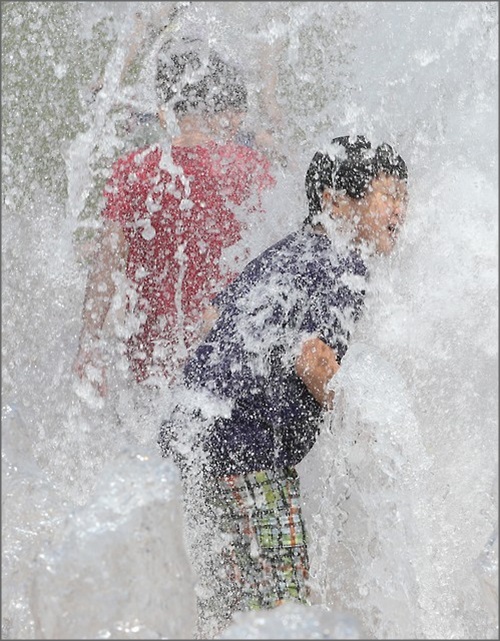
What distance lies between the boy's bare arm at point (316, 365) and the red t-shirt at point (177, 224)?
419 mm

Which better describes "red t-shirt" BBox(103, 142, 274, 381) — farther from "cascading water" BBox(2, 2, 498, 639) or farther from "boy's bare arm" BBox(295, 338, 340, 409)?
"boy's bare arm" BBox(295, 338, 340, 409)

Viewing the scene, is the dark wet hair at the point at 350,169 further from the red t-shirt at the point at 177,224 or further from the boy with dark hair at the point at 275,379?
the red t-shirt at the point at 177,224

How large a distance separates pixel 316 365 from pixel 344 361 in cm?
27

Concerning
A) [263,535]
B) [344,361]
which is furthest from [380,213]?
[263,535]

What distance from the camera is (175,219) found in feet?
7.16

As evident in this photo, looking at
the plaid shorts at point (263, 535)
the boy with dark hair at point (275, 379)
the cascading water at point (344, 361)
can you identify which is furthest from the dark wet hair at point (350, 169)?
the plaid shorts at point (263, 535)

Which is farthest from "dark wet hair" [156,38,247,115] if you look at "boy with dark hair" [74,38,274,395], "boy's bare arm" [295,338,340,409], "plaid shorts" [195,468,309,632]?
"plaid shorts" [195,468,309,632]

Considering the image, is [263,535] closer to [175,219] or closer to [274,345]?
[274,345]

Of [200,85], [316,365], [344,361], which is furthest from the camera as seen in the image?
[200,85]

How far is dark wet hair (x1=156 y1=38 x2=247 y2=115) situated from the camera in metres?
2.31

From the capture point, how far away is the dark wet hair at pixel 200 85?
7.57 ft

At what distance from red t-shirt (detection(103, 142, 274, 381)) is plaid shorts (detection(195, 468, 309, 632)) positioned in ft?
1.38

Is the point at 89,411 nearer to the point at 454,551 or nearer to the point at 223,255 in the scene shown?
the point at 223,255

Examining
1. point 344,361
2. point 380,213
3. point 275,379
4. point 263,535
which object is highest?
point 380,213
